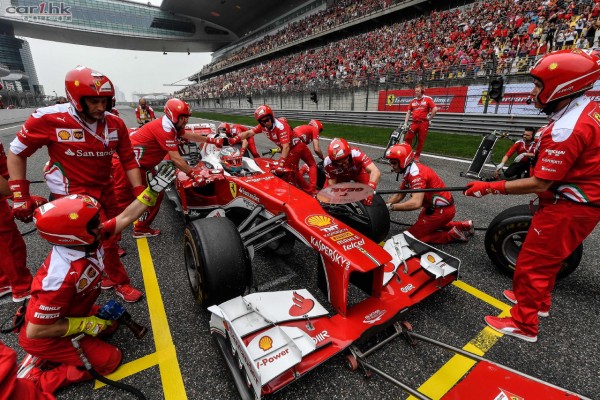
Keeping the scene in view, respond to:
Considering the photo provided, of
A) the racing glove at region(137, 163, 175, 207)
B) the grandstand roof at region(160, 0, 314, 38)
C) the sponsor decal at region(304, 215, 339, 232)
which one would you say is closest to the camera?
the racing glove at region(137, 163, 175, 207)

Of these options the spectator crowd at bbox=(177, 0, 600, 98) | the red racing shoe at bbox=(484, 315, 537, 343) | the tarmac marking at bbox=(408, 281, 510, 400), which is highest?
the spectator crowd at bbox=(177, 0, 600, 98)

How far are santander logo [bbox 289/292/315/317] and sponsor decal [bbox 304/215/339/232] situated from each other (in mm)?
593

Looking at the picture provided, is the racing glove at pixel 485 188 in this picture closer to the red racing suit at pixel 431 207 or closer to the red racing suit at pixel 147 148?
the red racing suit at pixel 431 207

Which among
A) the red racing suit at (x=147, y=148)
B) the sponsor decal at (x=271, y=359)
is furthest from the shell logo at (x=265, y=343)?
the red racing suit at (x=147, y=148)

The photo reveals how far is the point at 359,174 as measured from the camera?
4480mm

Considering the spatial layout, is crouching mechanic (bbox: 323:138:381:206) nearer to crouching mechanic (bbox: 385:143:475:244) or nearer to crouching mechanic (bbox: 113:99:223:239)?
crouching mechanic (bbox: 385:143:475:244)

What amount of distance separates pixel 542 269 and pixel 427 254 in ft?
2.73

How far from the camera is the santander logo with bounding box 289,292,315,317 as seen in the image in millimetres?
2166

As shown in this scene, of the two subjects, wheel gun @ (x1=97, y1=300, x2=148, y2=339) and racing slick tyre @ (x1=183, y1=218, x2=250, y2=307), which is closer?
wheel gun @ (x1=97, y1=300, x2=148, y2=339)

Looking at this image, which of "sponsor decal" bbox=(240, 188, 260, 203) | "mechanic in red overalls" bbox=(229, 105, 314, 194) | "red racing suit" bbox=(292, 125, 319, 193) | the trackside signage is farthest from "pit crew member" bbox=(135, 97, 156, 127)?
the trackside signage

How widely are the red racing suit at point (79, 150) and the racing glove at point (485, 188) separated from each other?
3.27m

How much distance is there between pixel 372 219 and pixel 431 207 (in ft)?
3.04

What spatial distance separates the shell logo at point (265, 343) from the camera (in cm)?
187

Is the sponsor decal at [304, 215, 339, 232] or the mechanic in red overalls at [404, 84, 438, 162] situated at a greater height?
the mechanic in red overalls at [404, 84, 438, 162]
